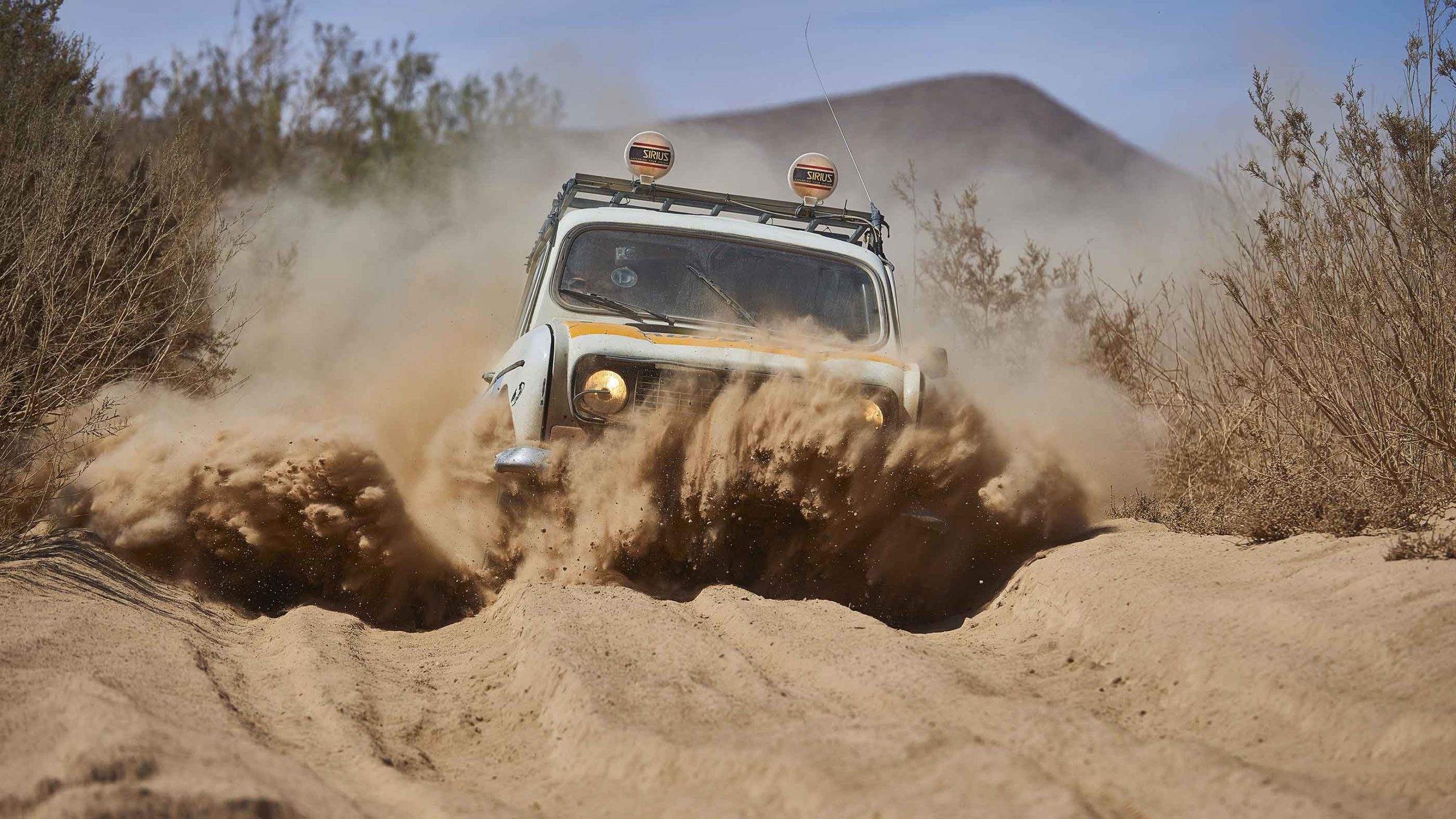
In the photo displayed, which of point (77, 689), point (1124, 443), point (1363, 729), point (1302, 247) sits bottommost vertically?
point (77, 689)

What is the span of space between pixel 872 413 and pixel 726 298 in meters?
1.36

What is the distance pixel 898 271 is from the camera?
1406cm

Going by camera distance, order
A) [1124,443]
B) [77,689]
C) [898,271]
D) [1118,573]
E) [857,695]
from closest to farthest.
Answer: [77,689]
[857,695]
[1118,573]
[1124,443]
[898,271]

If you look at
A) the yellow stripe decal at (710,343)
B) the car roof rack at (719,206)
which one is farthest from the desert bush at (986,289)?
the yellow stripe decal at (710,343)

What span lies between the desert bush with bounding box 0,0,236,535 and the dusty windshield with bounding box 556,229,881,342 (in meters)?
2.79

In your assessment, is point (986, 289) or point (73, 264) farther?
point (986, 289)

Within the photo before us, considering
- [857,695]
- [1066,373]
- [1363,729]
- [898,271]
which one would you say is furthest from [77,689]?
[898,271]

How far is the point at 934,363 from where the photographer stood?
6285 millimetres

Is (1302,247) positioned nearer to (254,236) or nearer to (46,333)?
(46,333)

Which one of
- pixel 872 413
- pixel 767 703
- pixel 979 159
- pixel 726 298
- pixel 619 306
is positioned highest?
pixel 979 159

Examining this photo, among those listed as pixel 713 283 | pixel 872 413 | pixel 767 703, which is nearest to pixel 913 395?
pixel 872 413

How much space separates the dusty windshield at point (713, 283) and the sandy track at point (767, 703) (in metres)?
1.75

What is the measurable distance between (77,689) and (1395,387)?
557 cm

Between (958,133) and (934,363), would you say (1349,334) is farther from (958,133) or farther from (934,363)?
(958,133)
